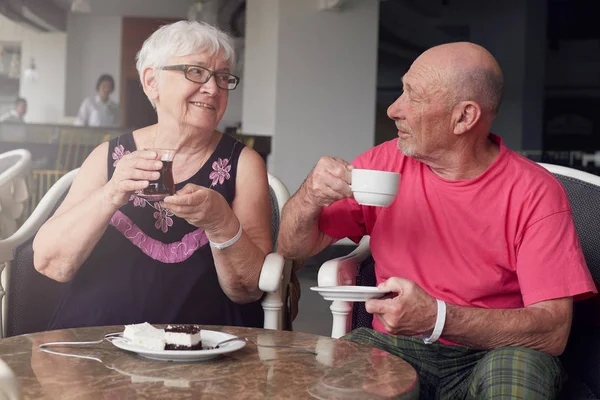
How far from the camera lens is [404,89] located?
1.83 metres

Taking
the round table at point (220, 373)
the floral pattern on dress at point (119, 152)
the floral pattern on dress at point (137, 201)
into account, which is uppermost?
the floral pattern on dress at point (119, 152)

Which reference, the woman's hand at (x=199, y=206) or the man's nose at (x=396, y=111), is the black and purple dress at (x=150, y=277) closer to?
the woman's hand at (x=199, y=206)

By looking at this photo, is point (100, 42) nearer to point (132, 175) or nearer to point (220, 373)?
point (132, 175)

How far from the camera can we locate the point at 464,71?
5.85 ft

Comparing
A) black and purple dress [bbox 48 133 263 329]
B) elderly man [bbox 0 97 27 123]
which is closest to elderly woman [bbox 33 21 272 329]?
black and purple dress [bbox 48 133 263 329]

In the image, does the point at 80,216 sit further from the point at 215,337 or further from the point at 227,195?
the point at 215,337

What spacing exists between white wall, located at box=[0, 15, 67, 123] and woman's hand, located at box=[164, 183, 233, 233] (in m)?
11.1

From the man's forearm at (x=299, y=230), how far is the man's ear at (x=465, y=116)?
1.15 ft

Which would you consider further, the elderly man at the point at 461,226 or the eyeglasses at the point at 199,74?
the eyeglasses at the point at 199,74

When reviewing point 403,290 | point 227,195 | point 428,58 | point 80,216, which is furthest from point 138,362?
point 428,58

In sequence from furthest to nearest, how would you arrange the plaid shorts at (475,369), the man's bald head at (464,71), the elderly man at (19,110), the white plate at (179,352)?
1. the elderly man at (19,110)
2. the man's bald head at (464,71)
3. the plaid shorts at (475,369)
4. the white plate at (179,352)

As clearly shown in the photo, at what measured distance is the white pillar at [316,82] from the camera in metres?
7.04

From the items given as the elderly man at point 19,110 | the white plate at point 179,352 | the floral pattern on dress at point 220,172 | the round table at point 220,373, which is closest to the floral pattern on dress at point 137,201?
the floral pattern on dress at point 220,172

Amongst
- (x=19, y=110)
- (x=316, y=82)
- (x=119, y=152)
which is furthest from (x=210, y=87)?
(x=19, y=110)
